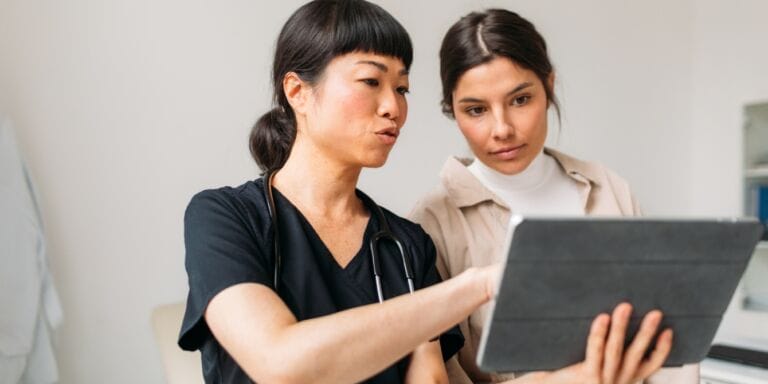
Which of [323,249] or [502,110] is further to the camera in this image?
[502,110]

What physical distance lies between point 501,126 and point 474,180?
0.51 ft

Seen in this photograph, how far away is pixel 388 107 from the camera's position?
110cm

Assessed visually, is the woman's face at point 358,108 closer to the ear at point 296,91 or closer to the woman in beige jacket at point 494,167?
the ear at point 296,91

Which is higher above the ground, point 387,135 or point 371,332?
point 387,135

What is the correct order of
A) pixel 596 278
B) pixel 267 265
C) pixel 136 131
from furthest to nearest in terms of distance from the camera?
pixel 136 131, pixel 267 265, pixel 596 278

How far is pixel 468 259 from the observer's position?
136cm

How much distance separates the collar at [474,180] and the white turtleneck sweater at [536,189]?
26mm

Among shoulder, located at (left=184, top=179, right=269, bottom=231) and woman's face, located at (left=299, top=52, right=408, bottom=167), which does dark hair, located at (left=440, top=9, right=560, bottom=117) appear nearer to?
woman's face, located at (left=299, top=52, right=408, bottom=167)

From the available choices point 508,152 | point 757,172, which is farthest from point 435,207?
point 757,172

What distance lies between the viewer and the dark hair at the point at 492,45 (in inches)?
51.8

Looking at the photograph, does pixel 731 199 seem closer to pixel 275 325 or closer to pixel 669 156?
pixel 669 156

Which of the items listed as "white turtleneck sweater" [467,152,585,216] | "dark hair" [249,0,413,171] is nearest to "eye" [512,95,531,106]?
"white turtleneck sweater" [467,152,585,216]

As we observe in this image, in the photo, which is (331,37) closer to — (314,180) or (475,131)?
(314,180)

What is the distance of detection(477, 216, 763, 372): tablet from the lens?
78cm
